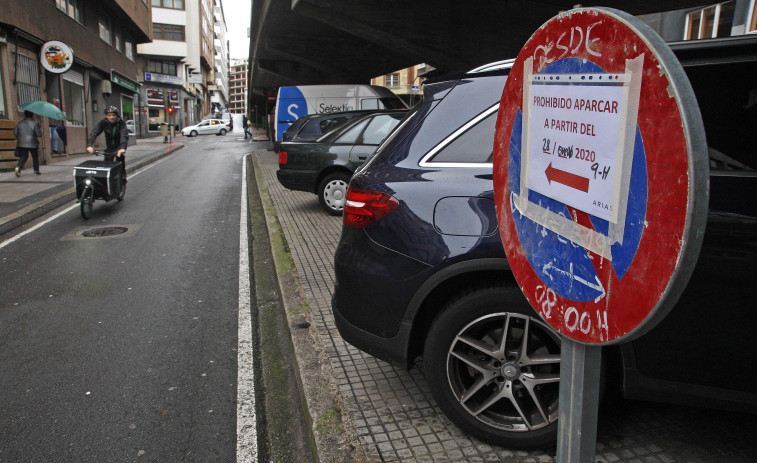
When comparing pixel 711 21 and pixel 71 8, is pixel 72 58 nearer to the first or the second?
pixel 71 8

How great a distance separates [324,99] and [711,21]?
1278 centimetres

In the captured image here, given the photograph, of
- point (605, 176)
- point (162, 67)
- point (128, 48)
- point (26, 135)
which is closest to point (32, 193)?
point (26, 135)

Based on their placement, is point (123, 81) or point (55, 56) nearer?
point (55, 56)

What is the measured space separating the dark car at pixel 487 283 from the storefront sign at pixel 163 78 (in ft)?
199

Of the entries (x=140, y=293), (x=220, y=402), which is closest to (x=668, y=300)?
(x=220, y=402)

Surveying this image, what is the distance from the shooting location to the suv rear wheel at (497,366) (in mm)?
2707

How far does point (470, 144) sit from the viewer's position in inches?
119

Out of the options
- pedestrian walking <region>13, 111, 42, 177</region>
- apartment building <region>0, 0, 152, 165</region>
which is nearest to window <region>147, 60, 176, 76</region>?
apartment building <region>0, 0, 152, 165</region>

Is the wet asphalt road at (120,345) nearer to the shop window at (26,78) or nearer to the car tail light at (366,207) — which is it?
the car tail light at (366,207)

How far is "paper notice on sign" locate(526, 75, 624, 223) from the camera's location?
122cm

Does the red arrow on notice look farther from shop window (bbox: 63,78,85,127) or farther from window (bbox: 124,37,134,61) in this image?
window (bbox: 124,37,134,61)

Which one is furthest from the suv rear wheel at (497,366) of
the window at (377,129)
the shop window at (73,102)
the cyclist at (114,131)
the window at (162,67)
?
the window at (162,67)

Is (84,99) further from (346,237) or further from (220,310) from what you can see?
(346,237)

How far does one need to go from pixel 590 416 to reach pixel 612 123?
2.38 feet
